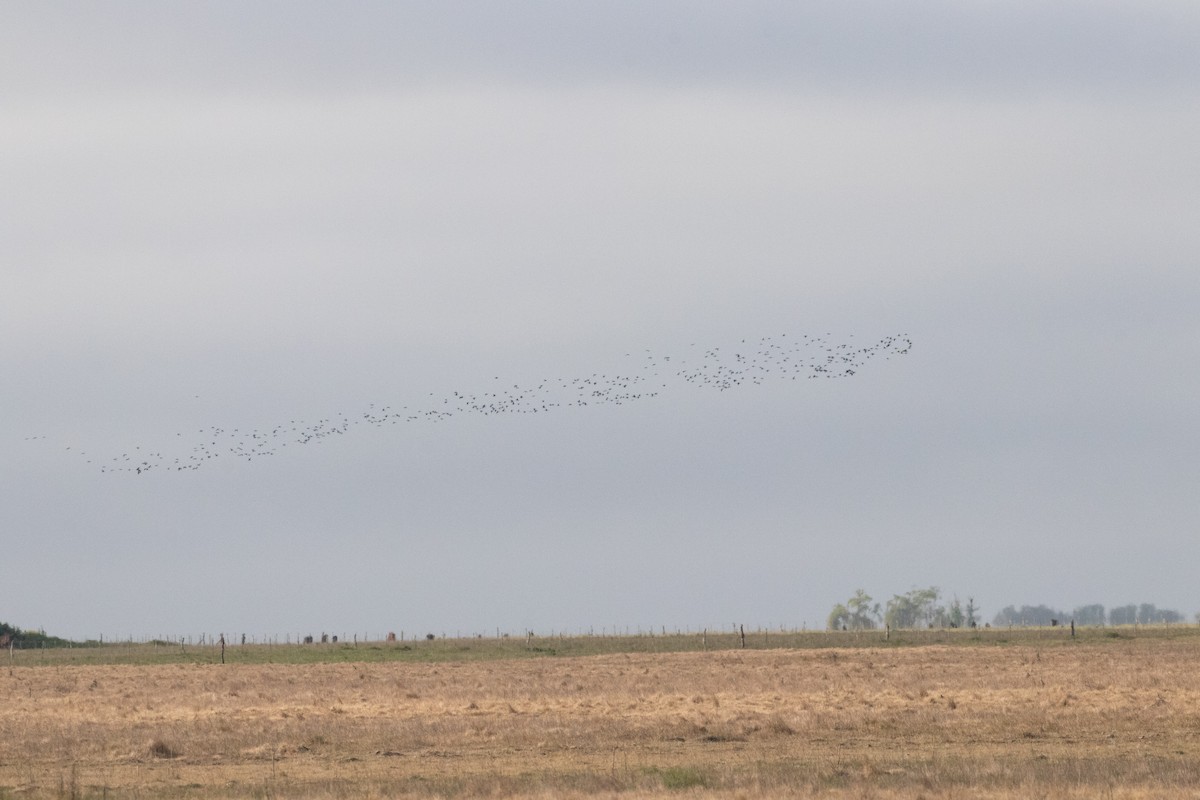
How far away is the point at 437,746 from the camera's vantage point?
34406mm

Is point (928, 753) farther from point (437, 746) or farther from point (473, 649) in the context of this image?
point (473, 649)

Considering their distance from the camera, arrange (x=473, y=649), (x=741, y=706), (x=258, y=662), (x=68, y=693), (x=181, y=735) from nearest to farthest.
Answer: (x=181, y=735) → (x=741, y=706) → (x=68, y=693) → (x=258, y=662) → (x=473, y=649)

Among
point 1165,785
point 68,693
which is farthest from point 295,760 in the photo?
point 68,693

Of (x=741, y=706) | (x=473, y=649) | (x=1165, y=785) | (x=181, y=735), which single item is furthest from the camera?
(x=473, y=649)

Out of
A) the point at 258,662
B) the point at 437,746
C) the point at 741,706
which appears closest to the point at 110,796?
the point at 437,746

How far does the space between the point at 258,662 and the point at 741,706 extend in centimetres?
4583

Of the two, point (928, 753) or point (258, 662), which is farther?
point (258, 662)

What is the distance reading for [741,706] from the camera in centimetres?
4228

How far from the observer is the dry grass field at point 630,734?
86.3 ft

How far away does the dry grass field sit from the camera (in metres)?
26.3

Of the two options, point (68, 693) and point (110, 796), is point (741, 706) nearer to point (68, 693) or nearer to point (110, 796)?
point (110, 796)

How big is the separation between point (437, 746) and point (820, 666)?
3293cm

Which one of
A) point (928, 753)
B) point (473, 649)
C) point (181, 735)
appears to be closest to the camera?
point (928, 753)

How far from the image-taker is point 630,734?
1404 inches
